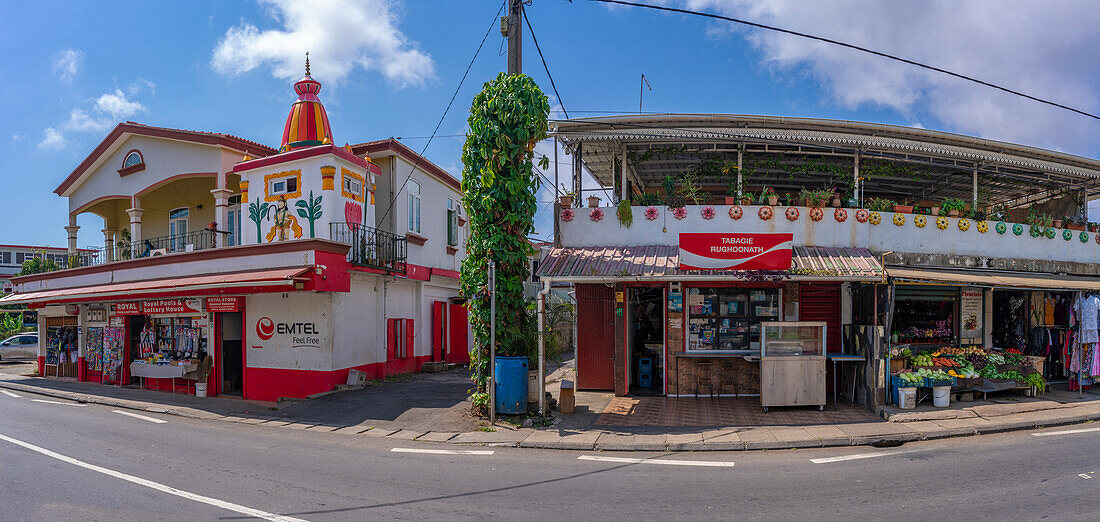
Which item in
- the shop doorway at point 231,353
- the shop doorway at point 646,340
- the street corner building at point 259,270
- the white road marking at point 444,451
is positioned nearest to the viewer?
the white road marking at point 444,451

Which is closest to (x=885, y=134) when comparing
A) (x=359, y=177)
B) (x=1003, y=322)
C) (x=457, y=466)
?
(x=1003, y=322)

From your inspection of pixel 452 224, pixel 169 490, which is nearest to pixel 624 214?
pixel 169 490

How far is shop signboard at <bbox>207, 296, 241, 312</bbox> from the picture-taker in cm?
1549

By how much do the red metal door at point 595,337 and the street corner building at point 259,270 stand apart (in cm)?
626

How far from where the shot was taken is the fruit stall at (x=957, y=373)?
11188 millimetres

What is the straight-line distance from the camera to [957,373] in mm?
11625

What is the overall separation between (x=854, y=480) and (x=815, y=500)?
1127mm

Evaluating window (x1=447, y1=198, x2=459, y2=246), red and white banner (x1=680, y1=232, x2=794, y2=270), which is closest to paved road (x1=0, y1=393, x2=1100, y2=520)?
red and white banner (x1=680, y1=232, x2=794, y2=270)

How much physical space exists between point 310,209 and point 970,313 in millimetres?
17032

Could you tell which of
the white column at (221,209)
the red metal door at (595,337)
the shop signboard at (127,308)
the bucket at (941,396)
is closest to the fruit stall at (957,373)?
the bucket at (941,396)

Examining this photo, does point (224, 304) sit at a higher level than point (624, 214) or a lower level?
lower

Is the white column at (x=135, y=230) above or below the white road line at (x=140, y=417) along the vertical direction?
above

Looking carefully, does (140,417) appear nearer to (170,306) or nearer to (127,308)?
(170,306)

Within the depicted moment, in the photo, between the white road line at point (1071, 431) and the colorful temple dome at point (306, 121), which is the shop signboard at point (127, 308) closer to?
the colorful temple dome at point (306, 121)
